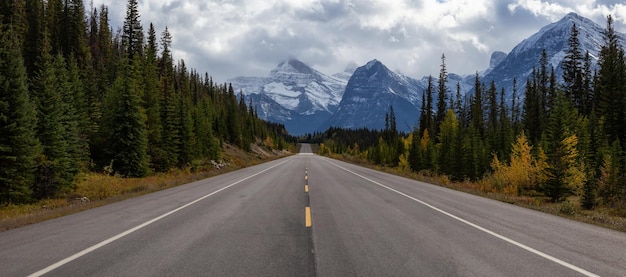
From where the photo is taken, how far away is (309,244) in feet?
21.9

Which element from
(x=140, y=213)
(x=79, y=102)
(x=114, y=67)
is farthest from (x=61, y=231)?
(x=114, y=67)

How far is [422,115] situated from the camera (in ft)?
242

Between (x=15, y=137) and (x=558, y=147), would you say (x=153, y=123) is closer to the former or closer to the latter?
(x=15, y=137)

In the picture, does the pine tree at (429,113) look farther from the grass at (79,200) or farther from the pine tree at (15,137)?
the pine tree at (15,137)

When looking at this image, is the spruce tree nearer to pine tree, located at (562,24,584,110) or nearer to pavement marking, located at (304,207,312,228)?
pavement marking, located at (304,207,312,228)

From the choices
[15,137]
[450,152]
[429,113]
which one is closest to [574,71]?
[429,113]

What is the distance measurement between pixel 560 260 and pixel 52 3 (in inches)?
3490

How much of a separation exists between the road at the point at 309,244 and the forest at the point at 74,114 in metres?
11.0

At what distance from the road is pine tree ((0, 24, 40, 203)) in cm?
1003

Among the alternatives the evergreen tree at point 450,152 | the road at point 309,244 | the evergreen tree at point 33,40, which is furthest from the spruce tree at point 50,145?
the evergreen tree at point 450,152

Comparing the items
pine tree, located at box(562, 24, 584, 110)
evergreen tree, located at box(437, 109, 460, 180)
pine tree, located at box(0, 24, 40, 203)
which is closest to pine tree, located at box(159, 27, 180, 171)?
pine tree, located at box(0, 24, 40, 203)

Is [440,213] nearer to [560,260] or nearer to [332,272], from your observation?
[560,260]

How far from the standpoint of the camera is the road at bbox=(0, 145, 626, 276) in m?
5.26

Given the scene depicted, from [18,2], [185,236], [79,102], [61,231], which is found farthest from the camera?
[18,2]
